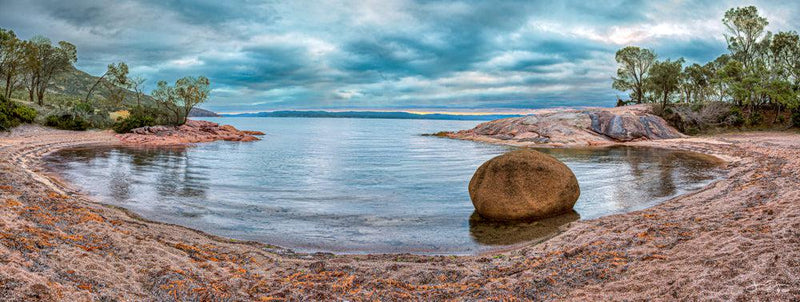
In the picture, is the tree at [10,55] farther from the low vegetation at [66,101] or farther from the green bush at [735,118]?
the green bush at [735,118]

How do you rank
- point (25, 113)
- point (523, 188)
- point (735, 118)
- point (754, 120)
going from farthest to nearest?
point (735, 118), point (754, 120), point (25, 113), point (523, 188)

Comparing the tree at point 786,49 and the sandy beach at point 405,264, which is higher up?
the tree at point 786,49

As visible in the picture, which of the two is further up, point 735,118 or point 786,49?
point 786,49

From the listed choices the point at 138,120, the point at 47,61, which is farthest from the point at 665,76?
the point at 47,61

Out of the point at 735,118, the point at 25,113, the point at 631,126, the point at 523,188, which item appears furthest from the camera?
the point at 631,126

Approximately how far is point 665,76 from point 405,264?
61.5 meters

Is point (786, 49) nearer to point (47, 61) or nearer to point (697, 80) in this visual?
point (697, 80)

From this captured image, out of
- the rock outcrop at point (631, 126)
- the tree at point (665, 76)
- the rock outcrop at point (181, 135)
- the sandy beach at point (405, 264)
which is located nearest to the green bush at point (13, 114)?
the rock outcrop at point (181, 135)

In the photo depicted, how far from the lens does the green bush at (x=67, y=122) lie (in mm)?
Answer: 43625

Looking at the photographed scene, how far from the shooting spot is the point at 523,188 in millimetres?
12766

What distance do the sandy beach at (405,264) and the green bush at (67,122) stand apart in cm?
4190

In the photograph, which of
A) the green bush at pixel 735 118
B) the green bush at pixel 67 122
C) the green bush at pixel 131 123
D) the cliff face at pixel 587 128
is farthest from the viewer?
the cliff face at pixel 587 128

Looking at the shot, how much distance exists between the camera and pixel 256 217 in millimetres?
13305

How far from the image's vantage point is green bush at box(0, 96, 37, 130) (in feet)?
119
